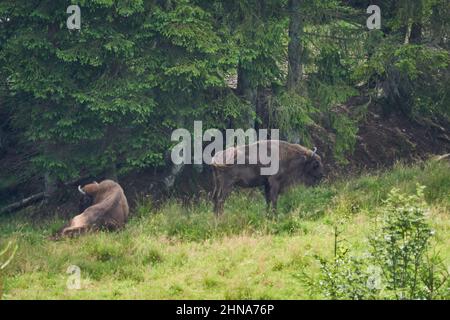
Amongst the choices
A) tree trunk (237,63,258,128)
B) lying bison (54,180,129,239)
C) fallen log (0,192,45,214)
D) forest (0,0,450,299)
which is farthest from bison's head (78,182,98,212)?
tree trunk (237,63,258,128)

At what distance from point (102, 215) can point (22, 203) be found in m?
4.42

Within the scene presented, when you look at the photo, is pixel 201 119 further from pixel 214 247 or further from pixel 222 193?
pixel 214 247

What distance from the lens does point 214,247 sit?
1365cm

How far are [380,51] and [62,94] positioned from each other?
7.60 meters

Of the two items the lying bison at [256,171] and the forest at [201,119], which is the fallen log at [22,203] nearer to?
the forest at [201,119]

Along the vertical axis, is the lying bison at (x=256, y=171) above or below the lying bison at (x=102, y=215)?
above

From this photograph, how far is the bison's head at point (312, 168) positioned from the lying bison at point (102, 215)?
4.15m

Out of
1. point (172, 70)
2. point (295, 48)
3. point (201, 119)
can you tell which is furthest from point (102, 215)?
point (295, 48)

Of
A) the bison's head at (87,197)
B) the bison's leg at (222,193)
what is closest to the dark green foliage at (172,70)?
the bison's head at (87,197)

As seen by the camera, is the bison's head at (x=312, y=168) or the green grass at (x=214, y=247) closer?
the green grass at (x=214, y=247)

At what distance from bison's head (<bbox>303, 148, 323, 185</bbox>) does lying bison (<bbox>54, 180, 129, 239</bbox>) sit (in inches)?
164

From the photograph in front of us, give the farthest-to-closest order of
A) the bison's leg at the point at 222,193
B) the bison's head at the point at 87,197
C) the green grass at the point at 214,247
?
the bison's head at the point at 87,197
the bison's leg at the point at 222,193
the green grass at the point at 214,247

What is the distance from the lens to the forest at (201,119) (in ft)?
45.2
